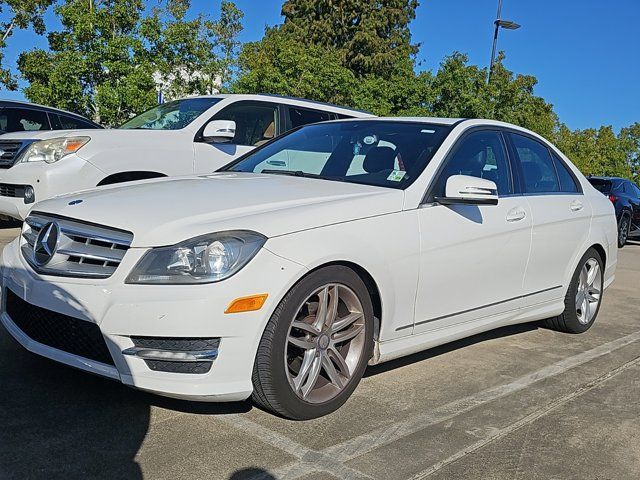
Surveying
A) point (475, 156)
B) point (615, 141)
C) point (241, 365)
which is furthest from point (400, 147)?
point (615, 141)

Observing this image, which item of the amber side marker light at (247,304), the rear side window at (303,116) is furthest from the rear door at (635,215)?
the amber side marker light at (247,304)

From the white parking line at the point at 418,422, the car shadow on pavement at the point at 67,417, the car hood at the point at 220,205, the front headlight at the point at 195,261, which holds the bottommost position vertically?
the car shadow on pavement at the point at 67,417

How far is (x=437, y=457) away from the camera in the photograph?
10.0ft

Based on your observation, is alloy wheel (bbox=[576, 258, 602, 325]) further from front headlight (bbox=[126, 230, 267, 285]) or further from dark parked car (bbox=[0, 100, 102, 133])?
dark parked car (bbox=[0, 100, 102, 133])

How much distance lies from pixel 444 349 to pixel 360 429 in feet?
5.53

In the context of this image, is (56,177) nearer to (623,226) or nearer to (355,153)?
(355,153)

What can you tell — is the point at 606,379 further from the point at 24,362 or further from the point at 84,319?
the point at 24,362

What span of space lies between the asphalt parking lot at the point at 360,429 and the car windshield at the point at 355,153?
1.25m

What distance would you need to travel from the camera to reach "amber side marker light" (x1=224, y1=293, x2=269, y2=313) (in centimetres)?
293

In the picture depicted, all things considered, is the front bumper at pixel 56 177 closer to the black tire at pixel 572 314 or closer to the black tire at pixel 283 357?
the black tire at pixel 283 357

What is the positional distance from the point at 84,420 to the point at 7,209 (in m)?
4.31

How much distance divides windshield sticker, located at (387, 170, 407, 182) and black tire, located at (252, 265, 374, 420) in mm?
832

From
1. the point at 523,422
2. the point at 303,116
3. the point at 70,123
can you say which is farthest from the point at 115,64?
the point at 523,422

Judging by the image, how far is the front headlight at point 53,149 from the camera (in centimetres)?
652
